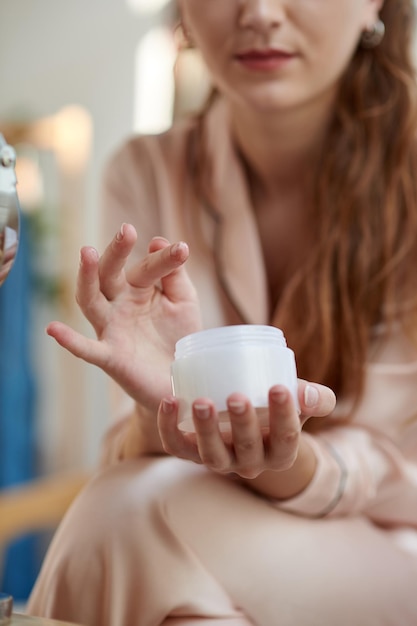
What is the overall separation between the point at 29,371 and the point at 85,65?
3.41 feet

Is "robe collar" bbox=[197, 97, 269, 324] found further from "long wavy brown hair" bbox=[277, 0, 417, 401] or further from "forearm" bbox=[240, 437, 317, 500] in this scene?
"forearm" bbox=[240, 437, 317, 500]

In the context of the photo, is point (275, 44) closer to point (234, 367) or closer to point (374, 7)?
point (374, 7)

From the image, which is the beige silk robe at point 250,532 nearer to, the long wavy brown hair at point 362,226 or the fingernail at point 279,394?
the long wavy brown hair at point 362,226

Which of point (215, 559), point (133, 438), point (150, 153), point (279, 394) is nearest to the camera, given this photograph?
point (279, 394)

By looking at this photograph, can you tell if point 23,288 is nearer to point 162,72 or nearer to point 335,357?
point 162,72

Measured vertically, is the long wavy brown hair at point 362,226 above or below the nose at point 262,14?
below

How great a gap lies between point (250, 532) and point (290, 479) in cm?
7

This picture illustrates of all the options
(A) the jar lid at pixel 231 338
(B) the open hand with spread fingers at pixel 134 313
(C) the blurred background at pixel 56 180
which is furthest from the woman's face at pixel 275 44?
(C) the blurred background at pixel 56 180

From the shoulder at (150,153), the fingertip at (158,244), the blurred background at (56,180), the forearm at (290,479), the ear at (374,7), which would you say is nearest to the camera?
the fingertip at (158,244)

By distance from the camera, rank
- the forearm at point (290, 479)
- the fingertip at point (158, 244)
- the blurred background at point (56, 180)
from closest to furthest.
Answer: the fingertip at point (158, 244) → the forearm at point (290, 479) → the blurred background at point (56, 180)

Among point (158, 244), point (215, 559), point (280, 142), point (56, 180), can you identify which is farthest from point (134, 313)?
point (56, 180)

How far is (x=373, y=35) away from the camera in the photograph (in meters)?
1.18

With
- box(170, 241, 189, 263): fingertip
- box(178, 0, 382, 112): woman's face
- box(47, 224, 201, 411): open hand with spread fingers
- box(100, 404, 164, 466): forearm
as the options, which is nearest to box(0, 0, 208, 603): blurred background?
box(100, 404, 164, 466): forearm

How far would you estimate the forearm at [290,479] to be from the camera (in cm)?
88
